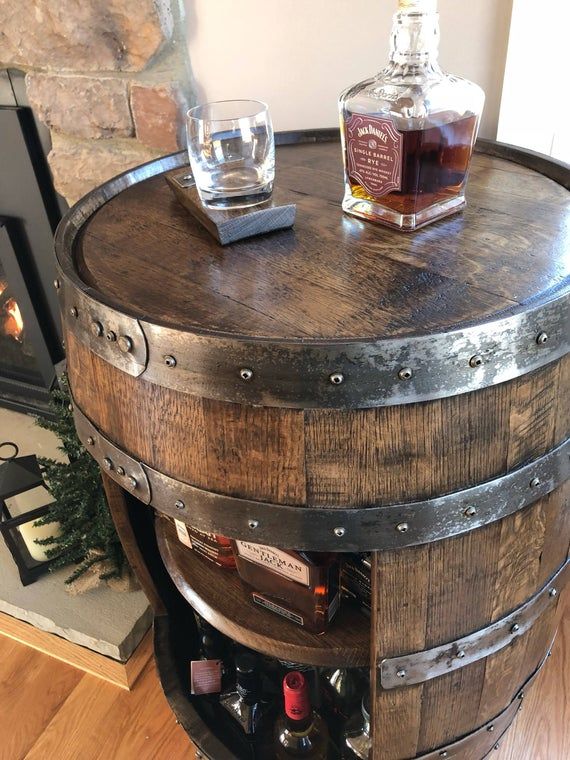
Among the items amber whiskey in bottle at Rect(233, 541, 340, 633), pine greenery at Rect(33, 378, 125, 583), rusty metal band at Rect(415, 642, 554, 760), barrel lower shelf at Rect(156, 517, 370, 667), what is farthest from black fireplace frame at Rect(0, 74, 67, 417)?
rusty metal band at Rect(415, 642, 554, 760)

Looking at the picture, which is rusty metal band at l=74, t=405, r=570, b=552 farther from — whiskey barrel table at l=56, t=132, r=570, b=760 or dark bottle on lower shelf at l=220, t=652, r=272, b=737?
dark bottle on lower shelf at l=220, t=652, r=272, b=737

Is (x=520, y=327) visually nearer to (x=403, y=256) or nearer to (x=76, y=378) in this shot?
(x=403, y=256)

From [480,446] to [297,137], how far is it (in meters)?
0.62

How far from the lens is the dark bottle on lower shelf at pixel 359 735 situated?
1.00 m

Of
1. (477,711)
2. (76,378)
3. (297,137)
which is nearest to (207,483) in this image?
(76,378)

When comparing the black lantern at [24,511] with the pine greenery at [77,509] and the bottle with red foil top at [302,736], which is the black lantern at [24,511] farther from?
the bottle with red foil top at [302,736]

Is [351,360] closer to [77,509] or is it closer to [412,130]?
[412,130]

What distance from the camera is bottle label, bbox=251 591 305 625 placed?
82cm

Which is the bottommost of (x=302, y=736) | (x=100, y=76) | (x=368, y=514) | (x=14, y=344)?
(x=302, y=736)

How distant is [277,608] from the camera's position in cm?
84

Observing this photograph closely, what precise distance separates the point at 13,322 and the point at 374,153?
4.25 feet

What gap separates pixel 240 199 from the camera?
2.57 ft

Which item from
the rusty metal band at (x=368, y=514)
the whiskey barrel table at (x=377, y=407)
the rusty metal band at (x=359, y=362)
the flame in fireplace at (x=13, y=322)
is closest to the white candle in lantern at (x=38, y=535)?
the flame in fireplace at (x=13, y=322)

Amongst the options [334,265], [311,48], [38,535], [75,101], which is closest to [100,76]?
[75,101]
